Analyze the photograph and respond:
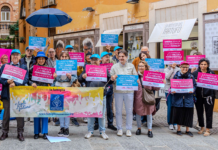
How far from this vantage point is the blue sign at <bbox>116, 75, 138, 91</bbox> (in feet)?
20.9

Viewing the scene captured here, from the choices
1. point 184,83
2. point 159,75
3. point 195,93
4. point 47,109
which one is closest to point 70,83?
point 47,109

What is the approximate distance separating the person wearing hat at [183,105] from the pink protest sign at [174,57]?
419 mm

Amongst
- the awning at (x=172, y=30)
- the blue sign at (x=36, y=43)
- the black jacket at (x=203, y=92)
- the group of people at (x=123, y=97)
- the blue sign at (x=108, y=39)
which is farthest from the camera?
the awning at (x=172, y=30)

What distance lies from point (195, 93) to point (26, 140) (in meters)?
4.02

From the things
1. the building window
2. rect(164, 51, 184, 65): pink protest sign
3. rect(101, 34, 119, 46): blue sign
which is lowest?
rect(164, 51, 184, 65): pink protest sign

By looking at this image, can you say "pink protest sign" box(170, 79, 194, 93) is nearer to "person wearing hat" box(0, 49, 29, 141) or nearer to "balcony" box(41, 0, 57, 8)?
"person wearing hat" box(0, 49, 29, 141)

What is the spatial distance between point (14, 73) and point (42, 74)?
549mm

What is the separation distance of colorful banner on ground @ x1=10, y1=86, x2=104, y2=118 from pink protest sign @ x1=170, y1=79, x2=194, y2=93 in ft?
5.50

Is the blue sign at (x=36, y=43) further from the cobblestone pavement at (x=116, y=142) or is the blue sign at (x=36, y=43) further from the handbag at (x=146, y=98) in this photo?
the handbag at (x=146, y=98)

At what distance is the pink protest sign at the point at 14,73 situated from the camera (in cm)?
587

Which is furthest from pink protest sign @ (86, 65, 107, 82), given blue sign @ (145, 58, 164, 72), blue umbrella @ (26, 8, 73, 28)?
blue umbrella @ (26, 8, 73, 28)

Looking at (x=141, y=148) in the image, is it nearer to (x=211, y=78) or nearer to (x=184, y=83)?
(x=184, y=83)

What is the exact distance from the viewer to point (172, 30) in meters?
11.0

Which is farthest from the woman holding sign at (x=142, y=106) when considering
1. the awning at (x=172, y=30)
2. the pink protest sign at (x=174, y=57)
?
the awning at (x=172, y=30)
